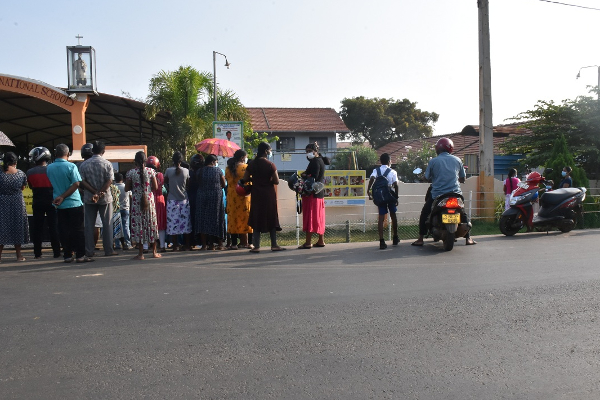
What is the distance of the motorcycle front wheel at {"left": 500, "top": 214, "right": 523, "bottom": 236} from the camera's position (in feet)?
37.9

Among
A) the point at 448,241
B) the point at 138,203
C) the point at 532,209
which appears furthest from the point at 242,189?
the point at 532,209

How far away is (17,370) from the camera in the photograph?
385cm

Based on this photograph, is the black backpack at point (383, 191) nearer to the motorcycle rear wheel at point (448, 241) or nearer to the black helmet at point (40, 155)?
the motorcycle rear wheel at point (448, 241)

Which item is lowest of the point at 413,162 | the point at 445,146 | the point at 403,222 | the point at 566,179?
the point at 403,222

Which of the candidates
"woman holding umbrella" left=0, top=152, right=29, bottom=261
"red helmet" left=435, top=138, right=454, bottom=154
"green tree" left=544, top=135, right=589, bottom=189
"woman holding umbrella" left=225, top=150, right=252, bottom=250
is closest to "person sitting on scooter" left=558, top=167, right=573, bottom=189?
"green tree" left=544, top=135, right=589, bottom=189

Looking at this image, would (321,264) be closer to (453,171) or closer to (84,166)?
(453,171)

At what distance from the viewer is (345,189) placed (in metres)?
15.5

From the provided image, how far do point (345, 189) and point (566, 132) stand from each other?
14.7 m

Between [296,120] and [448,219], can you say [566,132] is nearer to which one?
[448,219]

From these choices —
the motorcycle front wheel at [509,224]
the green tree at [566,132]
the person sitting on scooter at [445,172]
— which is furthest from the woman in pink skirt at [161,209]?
the green tree at [566,132]

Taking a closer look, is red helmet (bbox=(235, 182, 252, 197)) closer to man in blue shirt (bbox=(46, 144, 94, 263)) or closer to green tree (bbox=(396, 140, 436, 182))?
man in blue shirt (bbox=(46, 144, 94, 263))

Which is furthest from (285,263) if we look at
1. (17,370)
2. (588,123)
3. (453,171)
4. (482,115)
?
(588,123)

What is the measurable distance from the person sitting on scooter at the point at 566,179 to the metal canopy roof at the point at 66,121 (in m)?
13.1

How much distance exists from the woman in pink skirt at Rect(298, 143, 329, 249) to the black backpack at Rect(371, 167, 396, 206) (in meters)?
0.94
